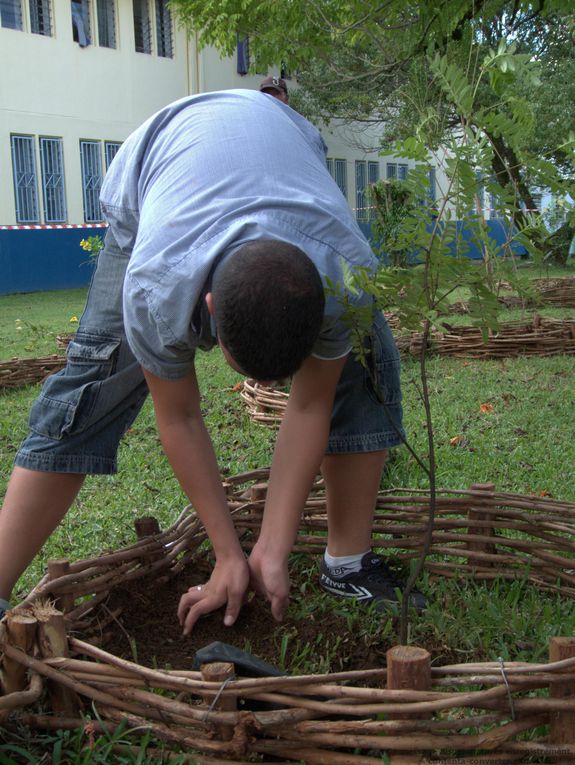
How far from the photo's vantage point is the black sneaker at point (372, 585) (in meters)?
2.46

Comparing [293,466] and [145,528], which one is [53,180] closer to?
[145,528]

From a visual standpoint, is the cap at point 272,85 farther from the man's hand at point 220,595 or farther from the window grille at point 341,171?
the window grille at point 341,171

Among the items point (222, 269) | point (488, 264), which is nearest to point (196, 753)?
point (222, 269)

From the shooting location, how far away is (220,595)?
7.03 feet

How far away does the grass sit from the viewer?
2271 millimetres

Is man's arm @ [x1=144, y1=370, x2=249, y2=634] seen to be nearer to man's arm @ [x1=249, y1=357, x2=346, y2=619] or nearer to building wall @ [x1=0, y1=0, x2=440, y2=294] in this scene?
man's arm @ [x1=249, y1=357, x2=346, y2=619]

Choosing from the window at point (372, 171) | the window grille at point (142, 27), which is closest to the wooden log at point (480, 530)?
the window grille at point (142, 27)

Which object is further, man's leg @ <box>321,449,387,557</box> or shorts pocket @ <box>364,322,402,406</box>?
man's leg @ <box>321,449,387,557</box>

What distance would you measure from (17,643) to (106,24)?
17757 millimetres

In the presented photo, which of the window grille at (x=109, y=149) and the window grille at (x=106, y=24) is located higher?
the window grille at (x=106, y=24)

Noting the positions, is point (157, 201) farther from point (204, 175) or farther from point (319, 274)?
point (319, 274)

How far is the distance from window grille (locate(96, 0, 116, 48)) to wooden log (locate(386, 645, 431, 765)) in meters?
17.7

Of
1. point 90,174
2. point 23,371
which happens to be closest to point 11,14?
point 90,174

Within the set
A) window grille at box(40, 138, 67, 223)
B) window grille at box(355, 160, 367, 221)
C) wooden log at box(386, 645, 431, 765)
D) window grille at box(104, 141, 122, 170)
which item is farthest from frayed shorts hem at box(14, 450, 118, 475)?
window grille at box(355, 160, 367, 221)
